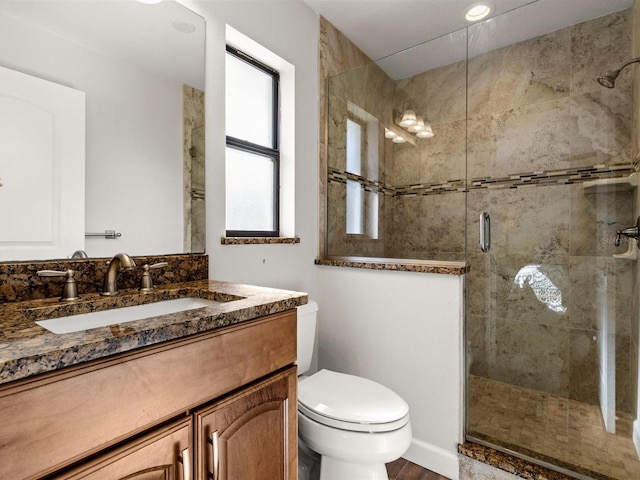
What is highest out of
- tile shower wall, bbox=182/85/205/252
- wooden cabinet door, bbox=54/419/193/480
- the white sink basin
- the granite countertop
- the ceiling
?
the ceiling

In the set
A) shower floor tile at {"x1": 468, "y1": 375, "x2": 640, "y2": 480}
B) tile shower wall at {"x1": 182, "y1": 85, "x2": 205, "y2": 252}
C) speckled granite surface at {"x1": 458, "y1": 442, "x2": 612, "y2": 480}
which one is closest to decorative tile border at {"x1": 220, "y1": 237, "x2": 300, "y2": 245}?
tile shower wall at {"x1": 182, "y1": 85, "x2": 205, "y2": 252}

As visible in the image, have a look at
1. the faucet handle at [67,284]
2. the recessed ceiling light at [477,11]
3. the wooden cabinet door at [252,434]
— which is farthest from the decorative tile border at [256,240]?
the recessed ceiling light at [477,11]

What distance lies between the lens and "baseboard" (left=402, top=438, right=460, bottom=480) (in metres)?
1.60

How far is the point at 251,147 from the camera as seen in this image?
1840mm

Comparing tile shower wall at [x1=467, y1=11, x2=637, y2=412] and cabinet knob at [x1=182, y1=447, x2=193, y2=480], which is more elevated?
tile shower wall at [x1=467, y1=11, x2=637, y2=412]

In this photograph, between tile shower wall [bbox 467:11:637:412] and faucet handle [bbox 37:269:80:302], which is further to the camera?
tile shower wall [bbox 467:11:637:412]

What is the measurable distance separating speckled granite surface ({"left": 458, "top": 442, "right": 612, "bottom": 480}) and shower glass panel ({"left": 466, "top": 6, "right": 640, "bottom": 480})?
0.15 ft

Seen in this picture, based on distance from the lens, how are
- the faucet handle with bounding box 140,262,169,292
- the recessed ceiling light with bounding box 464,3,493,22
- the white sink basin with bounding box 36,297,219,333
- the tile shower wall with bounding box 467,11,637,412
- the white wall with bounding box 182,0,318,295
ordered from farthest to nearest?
the recessed ceiling light with bounding box 464,3,493,22
the tile shower wall with bounding box 467,11,637,412
the white wall with bounding box 182,0,318,295
the faucet handle with bounding box 140,262,169,292
the white sink basin with bounding box 36,297,219,333

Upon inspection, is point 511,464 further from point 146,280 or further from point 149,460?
point 146,280

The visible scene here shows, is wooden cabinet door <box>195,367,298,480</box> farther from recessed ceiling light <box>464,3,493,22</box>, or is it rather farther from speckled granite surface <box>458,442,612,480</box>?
recessed ceiling light <box>464,3,493,22</box>

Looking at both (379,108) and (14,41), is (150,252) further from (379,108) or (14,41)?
(379,108)

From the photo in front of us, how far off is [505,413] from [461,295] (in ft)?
2.27

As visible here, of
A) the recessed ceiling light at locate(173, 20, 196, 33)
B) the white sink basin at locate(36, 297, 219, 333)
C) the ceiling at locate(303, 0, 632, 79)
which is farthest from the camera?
the ceiling at locate(303, 0, 632, 79)

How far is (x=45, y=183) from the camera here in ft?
3.39
